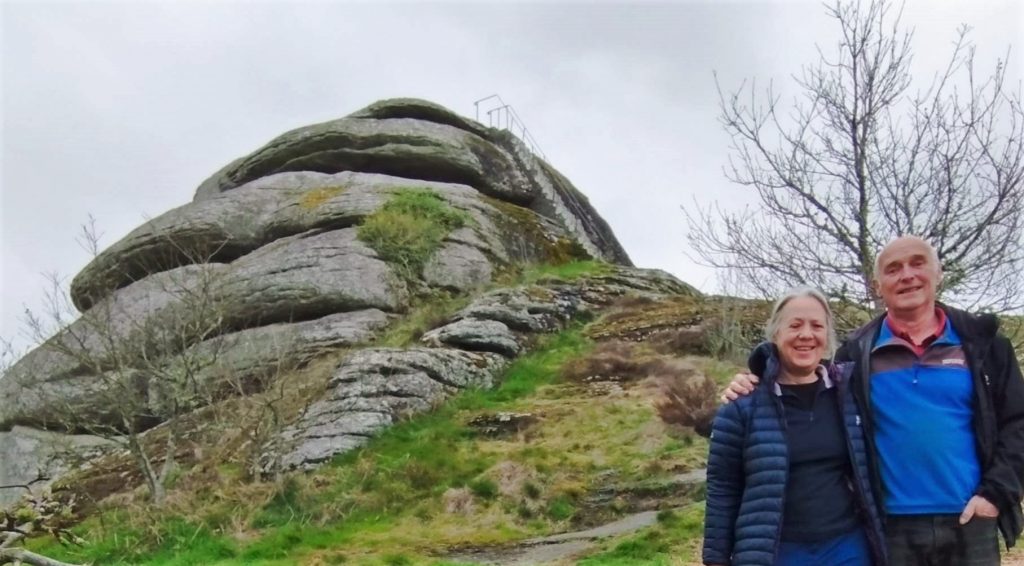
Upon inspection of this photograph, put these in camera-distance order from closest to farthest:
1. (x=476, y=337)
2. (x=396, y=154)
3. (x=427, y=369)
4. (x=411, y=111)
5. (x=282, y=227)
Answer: (x=427, y=369) → (x=476, y=337) → (x=282, y=227) → (x=396, y=154) → (x=411, y=111)

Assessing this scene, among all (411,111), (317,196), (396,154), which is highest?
(411,111)

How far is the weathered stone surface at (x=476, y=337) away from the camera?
17094mm

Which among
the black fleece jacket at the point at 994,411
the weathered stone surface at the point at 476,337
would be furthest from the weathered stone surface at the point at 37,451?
the black fleece jacket at the point at 994,411

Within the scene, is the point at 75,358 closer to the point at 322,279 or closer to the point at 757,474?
the point at 322,279

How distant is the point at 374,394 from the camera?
48.5 ft

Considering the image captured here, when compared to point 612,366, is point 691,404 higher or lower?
lower

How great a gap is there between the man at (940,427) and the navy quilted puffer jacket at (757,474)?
7 cm

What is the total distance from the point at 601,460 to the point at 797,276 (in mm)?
4347

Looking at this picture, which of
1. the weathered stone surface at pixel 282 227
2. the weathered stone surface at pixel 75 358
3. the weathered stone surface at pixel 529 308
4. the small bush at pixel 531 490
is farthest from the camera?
the weathered stone surface at pixel 282 227

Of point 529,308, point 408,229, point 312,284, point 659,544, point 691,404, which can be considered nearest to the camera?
point 659,544

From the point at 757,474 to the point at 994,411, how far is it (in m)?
0.95

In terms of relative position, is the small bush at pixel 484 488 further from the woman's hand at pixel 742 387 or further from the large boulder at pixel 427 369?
the woman's hand at pixel 742 387

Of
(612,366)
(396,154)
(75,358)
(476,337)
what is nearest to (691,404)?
(612,366)

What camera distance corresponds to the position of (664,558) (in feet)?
29.3
